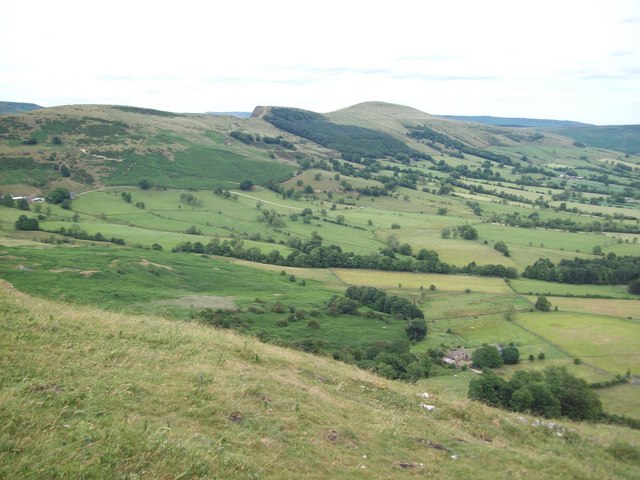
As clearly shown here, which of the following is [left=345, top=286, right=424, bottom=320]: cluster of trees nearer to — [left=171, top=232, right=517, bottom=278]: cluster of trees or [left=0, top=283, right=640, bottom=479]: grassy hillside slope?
[left=171, top=232, right=517, bottom=278]: cluster of trees

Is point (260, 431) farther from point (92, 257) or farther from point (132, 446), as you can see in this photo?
point (92, 257)

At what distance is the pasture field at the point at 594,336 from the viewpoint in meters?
63.7

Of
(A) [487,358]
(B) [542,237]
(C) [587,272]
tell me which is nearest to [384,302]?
(A) [487,358]

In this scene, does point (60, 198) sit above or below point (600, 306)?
above

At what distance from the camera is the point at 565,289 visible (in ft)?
326

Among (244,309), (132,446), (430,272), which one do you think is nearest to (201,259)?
(244,309)

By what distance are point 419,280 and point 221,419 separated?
90.8m

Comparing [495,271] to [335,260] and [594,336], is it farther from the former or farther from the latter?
[594,336]

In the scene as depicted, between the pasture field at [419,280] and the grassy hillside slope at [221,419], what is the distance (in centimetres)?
7314

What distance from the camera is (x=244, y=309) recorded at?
72.6 m

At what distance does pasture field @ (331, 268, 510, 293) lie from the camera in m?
98.4

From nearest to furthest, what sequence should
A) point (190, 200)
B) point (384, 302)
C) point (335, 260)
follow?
point (384, 302) → point (335, 260) → point (190, 200)

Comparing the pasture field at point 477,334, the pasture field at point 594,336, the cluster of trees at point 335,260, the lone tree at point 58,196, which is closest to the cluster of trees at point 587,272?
the cluster of trees at point 335,260

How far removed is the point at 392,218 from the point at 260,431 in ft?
483
